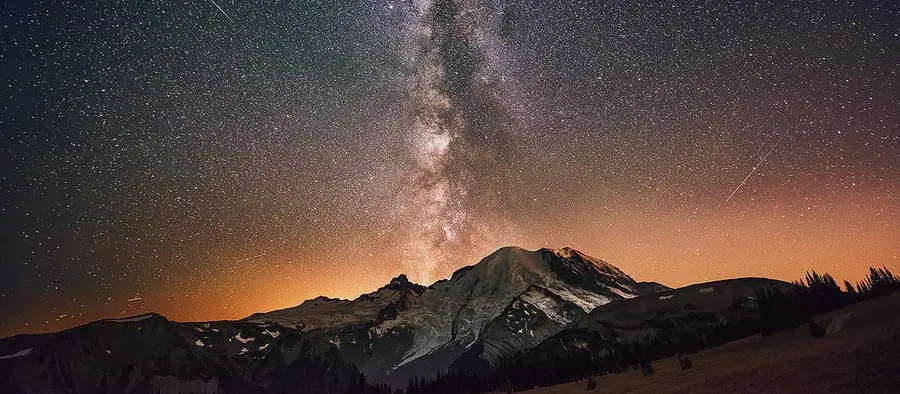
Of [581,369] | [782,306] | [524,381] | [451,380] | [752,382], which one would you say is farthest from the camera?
[451,380]

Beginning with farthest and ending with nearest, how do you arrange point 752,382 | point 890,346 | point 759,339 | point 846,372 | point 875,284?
point 875,284 < point 759,339 < point 752,382 < point 890,346 < point 846,372

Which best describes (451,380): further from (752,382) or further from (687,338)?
(752,382)

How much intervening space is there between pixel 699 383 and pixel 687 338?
11543 centimetres

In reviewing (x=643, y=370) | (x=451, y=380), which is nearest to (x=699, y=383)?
(x=643, y=370)

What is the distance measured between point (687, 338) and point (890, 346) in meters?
123

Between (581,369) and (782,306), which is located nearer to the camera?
(782,306)

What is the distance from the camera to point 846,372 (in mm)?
30891

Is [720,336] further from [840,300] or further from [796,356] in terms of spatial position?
[796,356]

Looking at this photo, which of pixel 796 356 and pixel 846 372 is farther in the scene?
pixel 796 356

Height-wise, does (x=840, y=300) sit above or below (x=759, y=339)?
above

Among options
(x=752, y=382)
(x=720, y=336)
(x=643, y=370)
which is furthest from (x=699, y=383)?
(x=720, y=336)

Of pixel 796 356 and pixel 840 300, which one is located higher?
pixel 840 300

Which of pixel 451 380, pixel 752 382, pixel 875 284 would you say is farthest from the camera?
pixel 451 380

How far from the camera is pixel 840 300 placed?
416ft
